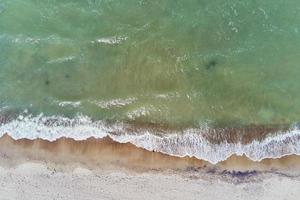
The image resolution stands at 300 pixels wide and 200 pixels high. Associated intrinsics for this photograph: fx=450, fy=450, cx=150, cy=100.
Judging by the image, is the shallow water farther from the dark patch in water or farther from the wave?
the wave

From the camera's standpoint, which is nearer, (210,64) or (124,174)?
(124,174)

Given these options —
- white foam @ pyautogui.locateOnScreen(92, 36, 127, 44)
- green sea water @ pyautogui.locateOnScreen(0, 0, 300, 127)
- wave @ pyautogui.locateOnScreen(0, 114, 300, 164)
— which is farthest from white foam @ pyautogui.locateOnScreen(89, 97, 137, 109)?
white foam @ pyautogui.locateOnScreen(92, 36, 127, 44)

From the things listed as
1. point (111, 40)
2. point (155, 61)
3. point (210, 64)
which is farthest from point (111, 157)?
point (210, 64)

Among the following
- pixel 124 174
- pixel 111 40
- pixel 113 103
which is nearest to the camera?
pixel 124 174

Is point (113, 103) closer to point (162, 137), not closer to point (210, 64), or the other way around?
point (162, 137)

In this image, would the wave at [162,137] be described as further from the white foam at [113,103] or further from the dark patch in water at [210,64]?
the dark patch in water at [210,64]
